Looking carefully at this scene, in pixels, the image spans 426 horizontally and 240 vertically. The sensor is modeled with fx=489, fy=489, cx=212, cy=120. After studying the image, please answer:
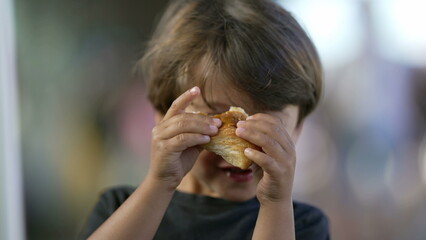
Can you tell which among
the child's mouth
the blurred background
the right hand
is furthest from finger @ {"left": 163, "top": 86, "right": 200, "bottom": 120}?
the blurred background

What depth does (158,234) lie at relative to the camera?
1.03m

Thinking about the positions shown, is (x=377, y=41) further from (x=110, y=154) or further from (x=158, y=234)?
(x=158, y=234)

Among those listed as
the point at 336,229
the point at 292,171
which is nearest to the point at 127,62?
the point at 336,229

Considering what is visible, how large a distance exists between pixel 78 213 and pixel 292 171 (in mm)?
1276

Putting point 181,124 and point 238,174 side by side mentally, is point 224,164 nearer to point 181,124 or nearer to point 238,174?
point 238,174

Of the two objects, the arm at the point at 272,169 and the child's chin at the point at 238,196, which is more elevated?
the arm at the point at 272,169

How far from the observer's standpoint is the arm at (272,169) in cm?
75

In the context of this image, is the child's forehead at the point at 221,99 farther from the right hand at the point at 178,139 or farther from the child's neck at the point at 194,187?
the child's neck at the point at 194,187

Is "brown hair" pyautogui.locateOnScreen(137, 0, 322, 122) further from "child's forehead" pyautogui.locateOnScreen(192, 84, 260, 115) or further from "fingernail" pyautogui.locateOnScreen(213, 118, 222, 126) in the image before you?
"fingernail" pyautogui.locateOnScreen(213, 118, 222, 126)

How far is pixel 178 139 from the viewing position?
2.56 ft

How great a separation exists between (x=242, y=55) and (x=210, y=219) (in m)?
0.36

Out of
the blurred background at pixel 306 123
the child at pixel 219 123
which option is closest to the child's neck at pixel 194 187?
the child at pixel 219 123

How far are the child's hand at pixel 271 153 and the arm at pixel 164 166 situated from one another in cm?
6

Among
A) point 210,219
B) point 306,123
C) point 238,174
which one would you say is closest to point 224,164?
point 238,174
